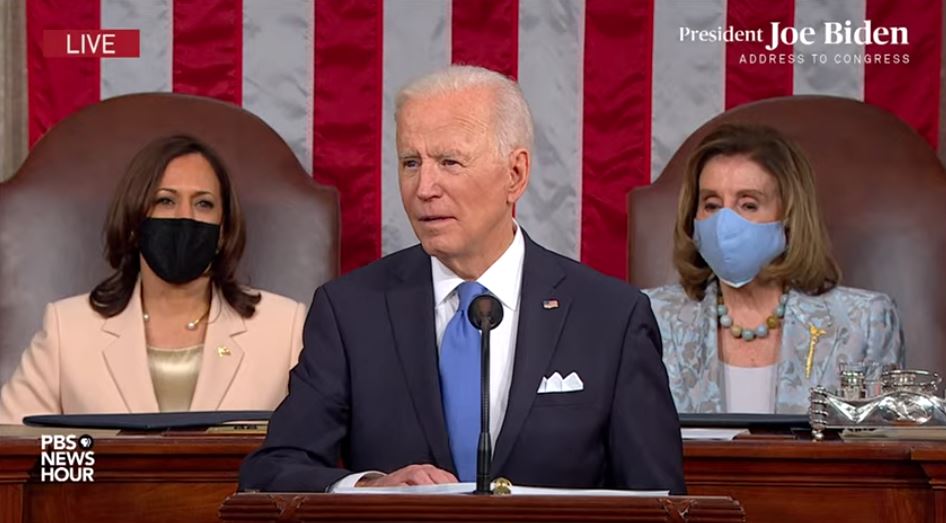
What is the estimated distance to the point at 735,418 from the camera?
12.7 ft

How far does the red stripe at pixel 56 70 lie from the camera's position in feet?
18.8

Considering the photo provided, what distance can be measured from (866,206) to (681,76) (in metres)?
0.76

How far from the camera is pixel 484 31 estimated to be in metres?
5.75

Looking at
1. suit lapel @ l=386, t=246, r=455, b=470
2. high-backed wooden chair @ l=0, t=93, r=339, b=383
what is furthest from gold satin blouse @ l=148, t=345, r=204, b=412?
suit lapel @ l=386, t=246, r=455, b=470

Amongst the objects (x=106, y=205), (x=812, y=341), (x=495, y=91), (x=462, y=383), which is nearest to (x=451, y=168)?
(x=495, y=91)

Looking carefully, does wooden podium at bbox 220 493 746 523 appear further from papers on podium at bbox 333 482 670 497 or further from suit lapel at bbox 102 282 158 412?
suit lapel at bbox 102 282 158 412

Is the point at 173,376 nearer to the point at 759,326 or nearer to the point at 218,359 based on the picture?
the point at 218,359

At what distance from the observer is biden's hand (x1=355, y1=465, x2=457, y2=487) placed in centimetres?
278

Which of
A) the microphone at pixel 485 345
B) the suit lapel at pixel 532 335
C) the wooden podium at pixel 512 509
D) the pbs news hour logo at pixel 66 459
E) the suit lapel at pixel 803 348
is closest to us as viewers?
the wooden podium at pixel 512 509

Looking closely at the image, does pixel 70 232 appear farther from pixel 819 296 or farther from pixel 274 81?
pixel 819 296

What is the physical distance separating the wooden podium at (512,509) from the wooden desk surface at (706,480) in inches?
44.4

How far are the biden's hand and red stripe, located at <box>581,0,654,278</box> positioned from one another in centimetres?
293

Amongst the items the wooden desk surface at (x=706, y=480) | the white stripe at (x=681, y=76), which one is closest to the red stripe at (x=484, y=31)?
the white stripe at (x=681, y=76)

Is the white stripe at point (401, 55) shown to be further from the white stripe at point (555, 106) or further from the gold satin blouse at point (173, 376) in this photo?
the gold satin blouse at point (173, 376)
